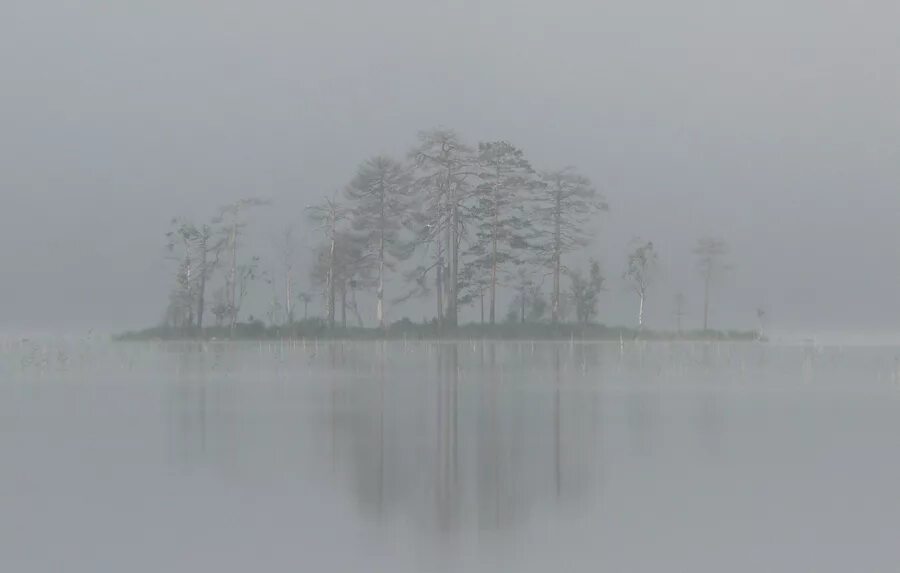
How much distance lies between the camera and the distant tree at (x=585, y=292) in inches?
1580

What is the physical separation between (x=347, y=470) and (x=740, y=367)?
1632cm

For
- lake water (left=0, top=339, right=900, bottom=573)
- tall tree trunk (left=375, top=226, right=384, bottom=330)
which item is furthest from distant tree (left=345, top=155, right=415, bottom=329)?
lake water (left=0, top=339, right=900, bottom=573)

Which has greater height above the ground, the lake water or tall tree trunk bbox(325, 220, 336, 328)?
tall tree trunk bbox(325, 220, 336, 328)

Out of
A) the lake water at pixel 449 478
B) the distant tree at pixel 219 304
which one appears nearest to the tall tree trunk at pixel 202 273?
the distant tree at pixel 219 304

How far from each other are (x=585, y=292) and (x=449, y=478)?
31999mm

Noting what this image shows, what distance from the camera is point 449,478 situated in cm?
841

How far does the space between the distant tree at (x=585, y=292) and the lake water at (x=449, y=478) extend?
72.3ft

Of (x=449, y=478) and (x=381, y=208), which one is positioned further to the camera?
(x=381, y=208)

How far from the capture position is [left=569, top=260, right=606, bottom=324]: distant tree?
40.1 meters

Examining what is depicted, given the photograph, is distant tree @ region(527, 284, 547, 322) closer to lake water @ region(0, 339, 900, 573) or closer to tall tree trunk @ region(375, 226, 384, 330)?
tall tree trunk @ region(375, 226, 384, 330)

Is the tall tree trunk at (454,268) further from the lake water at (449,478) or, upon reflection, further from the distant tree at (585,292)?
the lake water at (449,478)

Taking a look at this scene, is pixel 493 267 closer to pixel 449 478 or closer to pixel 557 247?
pixel 557 247

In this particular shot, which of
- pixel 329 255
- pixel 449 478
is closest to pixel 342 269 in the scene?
pixel 329 255

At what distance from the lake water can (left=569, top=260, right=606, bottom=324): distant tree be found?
22.0 meters
